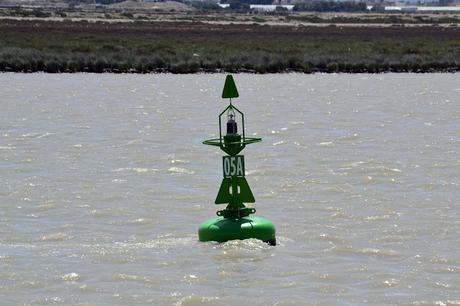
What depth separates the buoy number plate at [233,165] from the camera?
13969 mm

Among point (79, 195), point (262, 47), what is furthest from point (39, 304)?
point (262, 47)

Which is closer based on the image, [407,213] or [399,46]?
[407,213]

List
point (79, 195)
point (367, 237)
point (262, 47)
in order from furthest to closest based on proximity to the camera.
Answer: point (262, 47) < point (79, 195) < point (367, 237)

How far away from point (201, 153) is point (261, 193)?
16.4 feet

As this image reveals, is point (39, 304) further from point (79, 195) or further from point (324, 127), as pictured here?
point (324, 127)

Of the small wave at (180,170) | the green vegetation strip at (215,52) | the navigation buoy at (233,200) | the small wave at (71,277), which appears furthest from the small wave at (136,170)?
the green vegetation strip at (215,52)

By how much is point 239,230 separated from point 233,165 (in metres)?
0.74

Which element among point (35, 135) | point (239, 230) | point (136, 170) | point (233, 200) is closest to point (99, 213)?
point (233, 200)

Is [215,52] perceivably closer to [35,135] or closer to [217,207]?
[35,135]

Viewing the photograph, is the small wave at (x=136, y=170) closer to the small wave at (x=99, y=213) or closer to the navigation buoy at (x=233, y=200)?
the small wave at (x=99, y=213)

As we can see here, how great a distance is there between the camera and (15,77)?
4581 cm

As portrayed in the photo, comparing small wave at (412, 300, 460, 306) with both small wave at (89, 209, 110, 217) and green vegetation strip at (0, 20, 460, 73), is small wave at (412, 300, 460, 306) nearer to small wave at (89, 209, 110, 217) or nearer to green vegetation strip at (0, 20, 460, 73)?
small wave at (89, 209, 110, 217)

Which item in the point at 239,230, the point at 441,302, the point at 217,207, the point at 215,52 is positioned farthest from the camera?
the point at 215,52

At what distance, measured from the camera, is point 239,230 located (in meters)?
13.7
